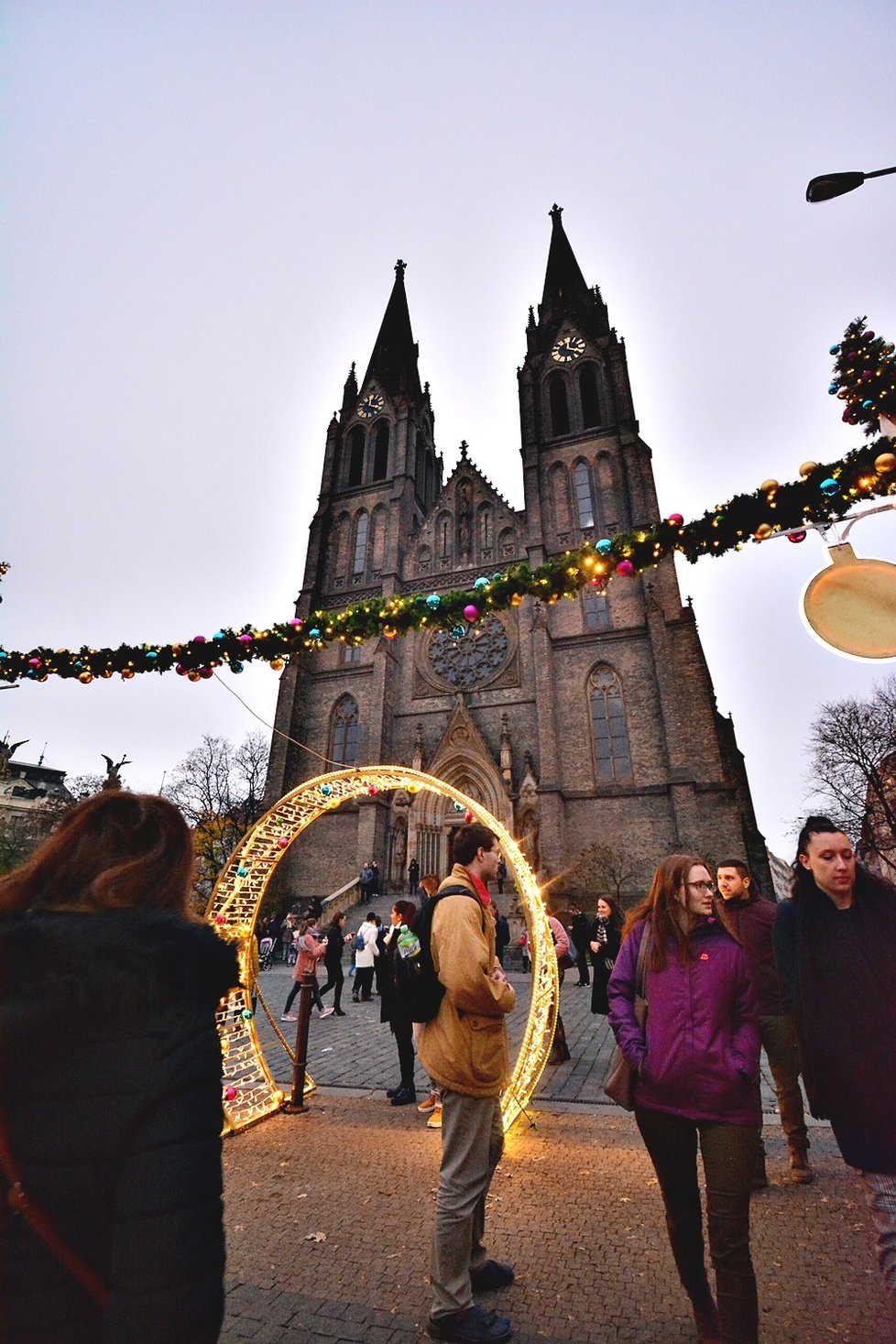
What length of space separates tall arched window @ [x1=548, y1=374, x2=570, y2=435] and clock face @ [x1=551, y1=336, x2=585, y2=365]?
102 cm

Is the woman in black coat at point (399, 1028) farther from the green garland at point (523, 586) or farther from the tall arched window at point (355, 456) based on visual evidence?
the tall arched window at point (355, 456)

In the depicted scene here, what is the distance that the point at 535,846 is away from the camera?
18.6 m

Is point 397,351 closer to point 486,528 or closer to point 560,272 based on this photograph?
point 560,272

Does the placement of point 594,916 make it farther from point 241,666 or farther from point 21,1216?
point 21,1216

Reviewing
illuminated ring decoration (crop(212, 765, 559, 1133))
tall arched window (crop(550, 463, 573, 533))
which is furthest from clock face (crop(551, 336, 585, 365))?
illuminated ring decoration (crop(212, 765, 559, 1133))

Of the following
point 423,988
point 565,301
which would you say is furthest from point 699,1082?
point 565,301

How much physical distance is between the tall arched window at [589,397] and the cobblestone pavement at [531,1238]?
89.5 feet

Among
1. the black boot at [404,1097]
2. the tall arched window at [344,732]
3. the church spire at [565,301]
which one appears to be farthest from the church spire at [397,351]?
the black boot at [404,1097]

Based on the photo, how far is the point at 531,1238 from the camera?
10.5ft

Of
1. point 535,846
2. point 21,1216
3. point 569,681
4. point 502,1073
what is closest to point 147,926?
point 21,1216

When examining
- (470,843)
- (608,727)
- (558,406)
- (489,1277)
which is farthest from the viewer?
(558,406)

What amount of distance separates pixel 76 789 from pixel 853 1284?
140ft

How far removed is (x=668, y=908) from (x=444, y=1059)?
1.28 m

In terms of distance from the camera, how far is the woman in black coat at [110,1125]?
1.00 meters
